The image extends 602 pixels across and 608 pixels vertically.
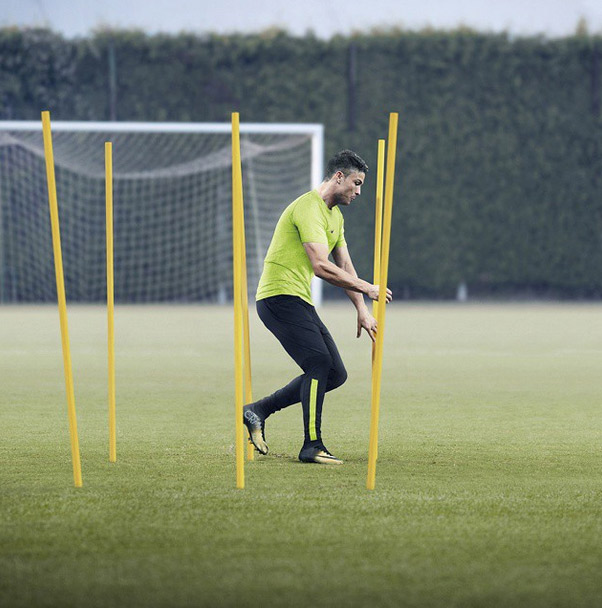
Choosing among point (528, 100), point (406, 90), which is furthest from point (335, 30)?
point (528, 100)

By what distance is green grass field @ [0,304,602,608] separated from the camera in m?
4.03

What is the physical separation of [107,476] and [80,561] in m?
1.86

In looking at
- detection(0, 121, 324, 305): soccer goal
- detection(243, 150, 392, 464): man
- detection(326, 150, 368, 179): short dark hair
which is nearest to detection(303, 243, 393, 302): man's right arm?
detection(243, 150, 392, 464): man

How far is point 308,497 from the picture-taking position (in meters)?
5.58

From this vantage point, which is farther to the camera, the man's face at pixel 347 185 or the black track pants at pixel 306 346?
the black track pants at pixel 306 346

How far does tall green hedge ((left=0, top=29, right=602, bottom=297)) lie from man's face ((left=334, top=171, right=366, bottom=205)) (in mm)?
20167

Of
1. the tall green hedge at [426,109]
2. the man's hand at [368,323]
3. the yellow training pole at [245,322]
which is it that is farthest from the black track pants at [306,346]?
the tall green hedge at [426,109]

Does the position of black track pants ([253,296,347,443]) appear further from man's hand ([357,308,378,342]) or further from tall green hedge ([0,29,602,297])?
tall green hedge ([0,29,602,297])

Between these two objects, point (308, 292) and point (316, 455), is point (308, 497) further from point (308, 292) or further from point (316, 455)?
point (308, 292)

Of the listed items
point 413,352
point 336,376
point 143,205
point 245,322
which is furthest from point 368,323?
point 143,205

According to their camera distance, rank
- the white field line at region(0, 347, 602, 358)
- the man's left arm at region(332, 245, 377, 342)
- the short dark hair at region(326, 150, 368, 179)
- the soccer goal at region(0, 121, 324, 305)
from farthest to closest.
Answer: the soccer goal at region(0, 121, 324, 305) → the white field line at region(0, 347, 602, 358) → the man's left arm at region(332, 245, 377, 342) → the short dark hair at region(326, 150, 368, 179)

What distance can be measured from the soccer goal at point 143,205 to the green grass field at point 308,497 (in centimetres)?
1268

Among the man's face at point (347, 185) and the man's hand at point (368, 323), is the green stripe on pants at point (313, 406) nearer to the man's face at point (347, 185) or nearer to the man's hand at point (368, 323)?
the man's hand at point (368, 323)

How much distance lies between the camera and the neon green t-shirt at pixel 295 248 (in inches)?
257
